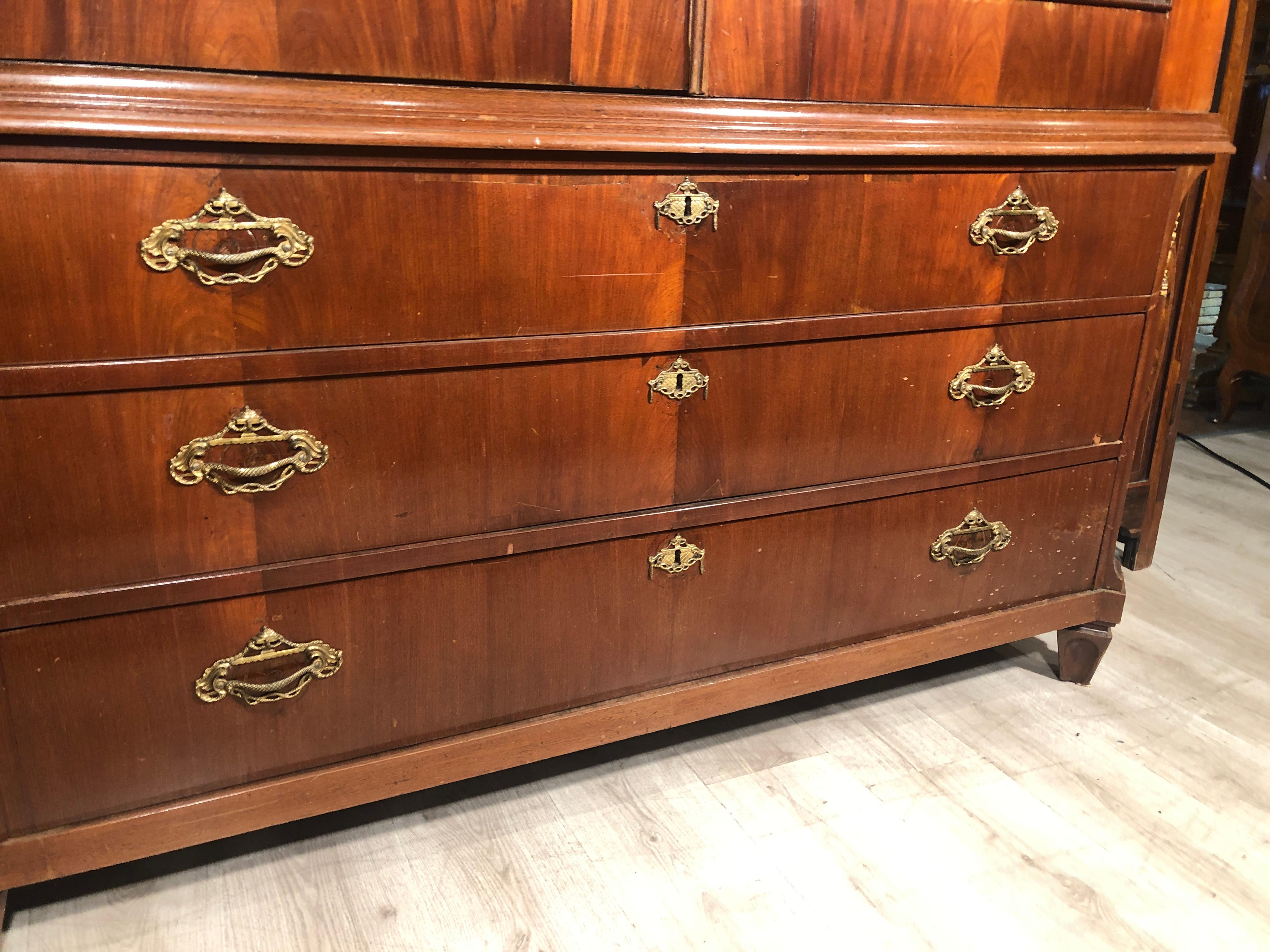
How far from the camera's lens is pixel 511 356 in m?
1.16

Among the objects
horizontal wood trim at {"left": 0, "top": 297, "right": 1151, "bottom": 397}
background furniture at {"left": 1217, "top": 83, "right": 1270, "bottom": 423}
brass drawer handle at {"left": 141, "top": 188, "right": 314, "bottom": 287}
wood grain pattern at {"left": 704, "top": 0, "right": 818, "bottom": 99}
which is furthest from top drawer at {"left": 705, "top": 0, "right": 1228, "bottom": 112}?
background furniture at {"left": 1217, "top": 83, "right": 1270, "bottom": 423}

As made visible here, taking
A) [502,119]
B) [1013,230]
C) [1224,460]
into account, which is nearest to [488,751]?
[502,119]

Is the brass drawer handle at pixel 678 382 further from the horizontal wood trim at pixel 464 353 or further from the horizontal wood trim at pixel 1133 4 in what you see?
the horizontal wood trim at pixel 1133 4

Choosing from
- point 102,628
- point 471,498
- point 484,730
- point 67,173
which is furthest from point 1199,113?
point 102,628

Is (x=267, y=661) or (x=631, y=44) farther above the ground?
(x=631, y=44)

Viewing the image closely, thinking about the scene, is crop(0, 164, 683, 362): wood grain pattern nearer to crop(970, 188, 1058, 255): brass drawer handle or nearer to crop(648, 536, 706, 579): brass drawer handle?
crop(648, 536, 706, 579): brass drawer handle

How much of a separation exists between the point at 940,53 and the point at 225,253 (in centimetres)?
90

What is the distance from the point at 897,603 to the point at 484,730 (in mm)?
656

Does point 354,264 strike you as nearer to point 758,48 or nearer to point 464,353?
point 464,353

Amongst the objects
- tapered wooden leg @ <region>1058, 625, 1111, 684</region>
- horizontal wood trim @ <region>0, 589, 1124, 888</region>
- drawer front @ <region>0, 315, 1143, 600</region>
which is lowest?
tapered wooden leg @ <region>1058, 625, 1111, 684</region>

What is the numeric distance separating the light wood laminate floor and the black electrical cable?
4.20ft

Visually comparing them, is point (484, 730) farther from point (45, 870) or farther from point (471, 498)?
point (45, 870)

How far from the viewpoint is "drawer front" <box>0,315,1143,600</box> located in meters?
1.03

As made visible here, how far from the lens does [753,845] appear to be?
1.38 m
